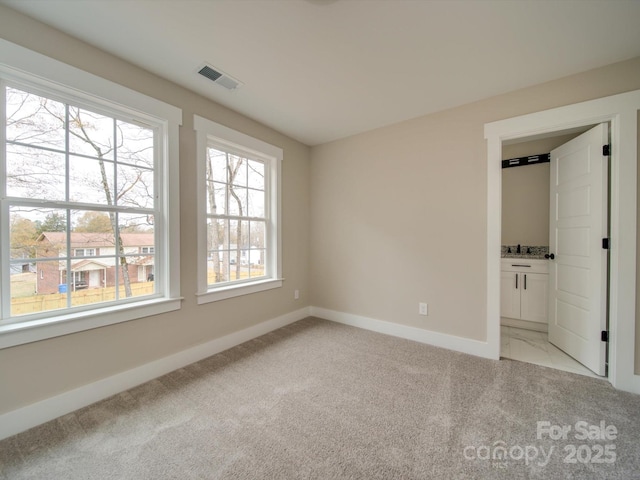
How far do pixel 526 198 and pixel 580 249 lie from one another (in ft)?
4.46

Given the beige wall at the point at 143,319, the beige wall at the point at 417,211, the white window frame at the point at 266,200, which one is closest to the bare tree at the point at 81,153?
the beige wall at the point at 143,319

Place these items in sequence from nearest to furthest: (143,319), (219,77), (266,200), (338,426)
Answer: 1. (338,426)
2. (143,319)
3. (219,77)
4. (266,200)

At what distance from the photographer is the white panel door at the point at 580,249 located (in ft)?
6.76

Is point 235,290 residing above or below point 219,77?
below

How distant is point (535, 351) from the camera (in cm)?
256

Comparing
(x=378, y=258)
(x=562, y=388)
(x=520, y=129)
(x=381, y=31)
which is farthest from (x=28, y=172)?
(x=562, y=388)

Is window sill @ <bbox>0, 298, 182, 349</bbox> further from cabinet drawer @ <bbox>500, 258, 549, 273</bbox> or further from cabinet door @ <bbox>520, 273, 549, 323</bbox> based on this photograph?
cabinet door @ <bbox>520, 273, 549, 323</bbox>

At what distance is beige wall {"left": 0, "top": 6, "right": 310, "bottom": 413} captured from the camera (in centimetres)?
153

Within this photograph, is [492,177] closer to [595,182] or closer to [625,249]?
[595,182]

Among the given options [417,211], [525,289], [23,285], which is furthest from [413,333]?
[23,285]

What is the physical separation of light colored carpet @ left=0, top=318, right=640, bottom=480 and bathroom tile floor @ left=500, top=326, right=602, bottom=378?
16cm

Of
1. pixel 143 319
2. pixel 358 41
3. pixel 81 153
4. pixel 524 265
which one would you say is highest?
pixel 358 41

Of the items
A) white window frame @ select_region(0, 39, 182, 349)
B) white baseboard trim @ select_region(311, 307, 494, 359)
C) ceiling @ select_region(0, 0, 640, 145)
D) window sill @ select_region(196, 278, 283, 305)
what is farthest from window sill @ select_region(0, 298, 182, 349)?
white baseboard trim @ select_region(311, 307, 494, 359)

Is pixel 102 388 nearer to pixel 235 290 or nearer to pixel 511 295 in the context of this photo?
pixel 235 290
